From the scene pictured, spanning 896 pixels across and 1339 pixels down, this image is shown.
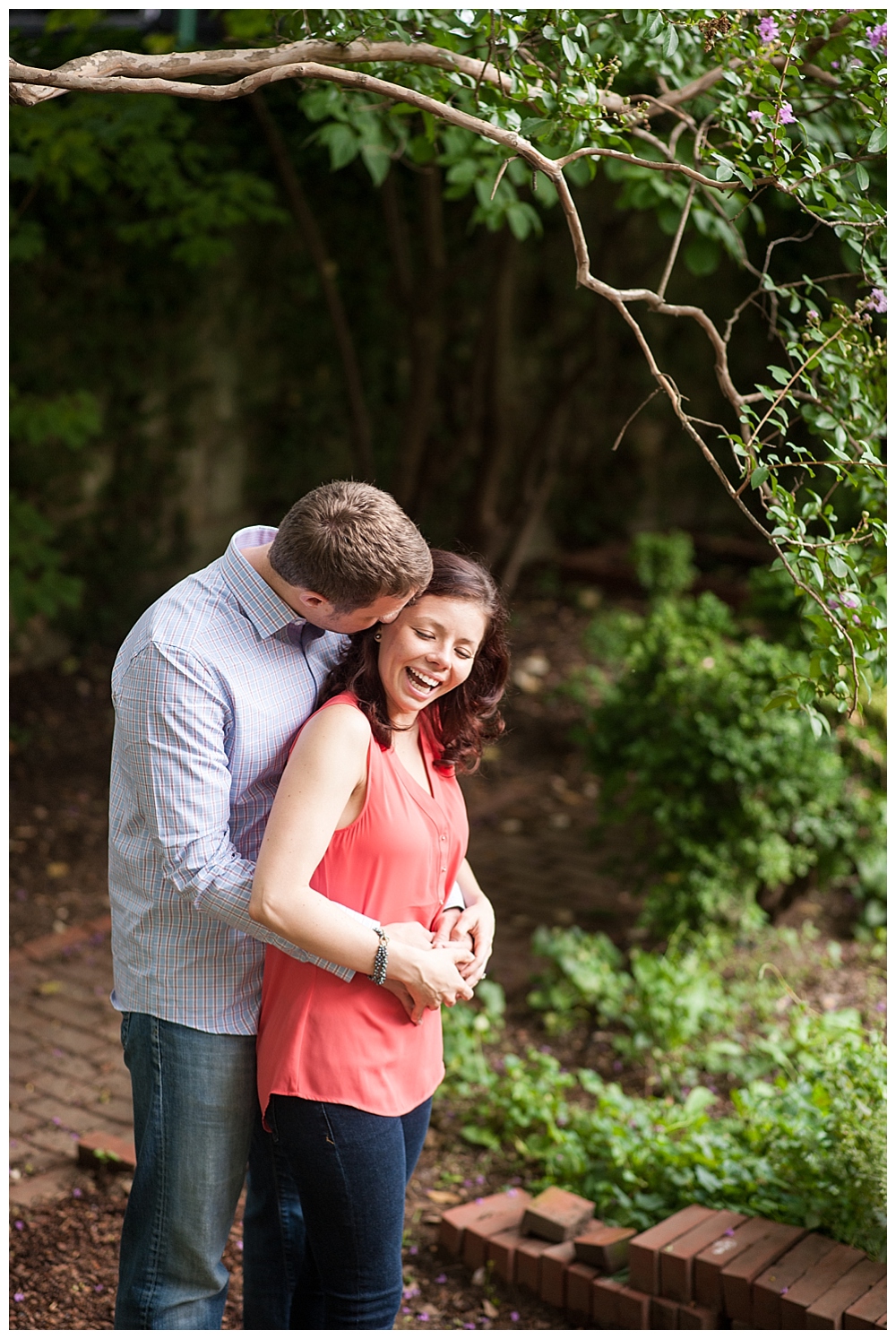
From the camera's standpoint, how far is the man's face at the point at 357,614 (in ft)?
6.25

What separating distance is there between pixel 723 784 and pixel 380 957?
8.49ft

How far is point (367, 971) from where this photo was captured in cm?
190

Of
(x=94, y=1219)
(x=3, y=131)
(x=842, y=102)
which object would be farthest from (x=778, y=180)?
(x=94, y=1219)

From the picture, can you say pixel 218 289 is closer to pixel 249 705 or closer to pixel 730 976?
pixel 730 976

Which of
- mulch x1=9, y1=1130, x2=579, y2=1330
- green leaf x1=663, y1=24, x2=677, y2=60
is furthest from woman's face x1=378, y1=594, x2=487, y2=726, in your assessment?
mulch x1=9, y1=1130, x2=579, y2=1330

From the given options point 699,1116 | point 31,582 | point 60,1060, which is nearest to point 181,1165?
point 699,1116

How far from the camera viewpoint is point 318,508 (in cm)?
189

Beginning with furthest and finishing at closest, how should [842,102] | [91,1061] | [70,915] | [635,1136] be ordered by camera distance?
1. [70,915]
2. [91,1061]
3. [635,1136]
4. [842,102]

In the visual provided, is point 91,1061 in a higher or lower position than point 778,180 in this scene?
lower

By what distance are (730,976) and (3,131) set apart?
358 centimetres

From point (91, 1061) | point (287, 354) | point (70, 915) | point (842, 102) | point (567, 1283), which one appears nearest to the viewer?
point (567, 1283)

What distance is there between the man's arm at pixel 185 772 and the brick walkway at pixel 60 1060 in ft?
5.41

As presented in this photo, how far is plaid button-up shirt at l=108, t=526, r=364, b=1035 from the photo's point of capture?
187cm

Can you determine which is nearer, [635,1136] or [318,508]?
[318,508]
